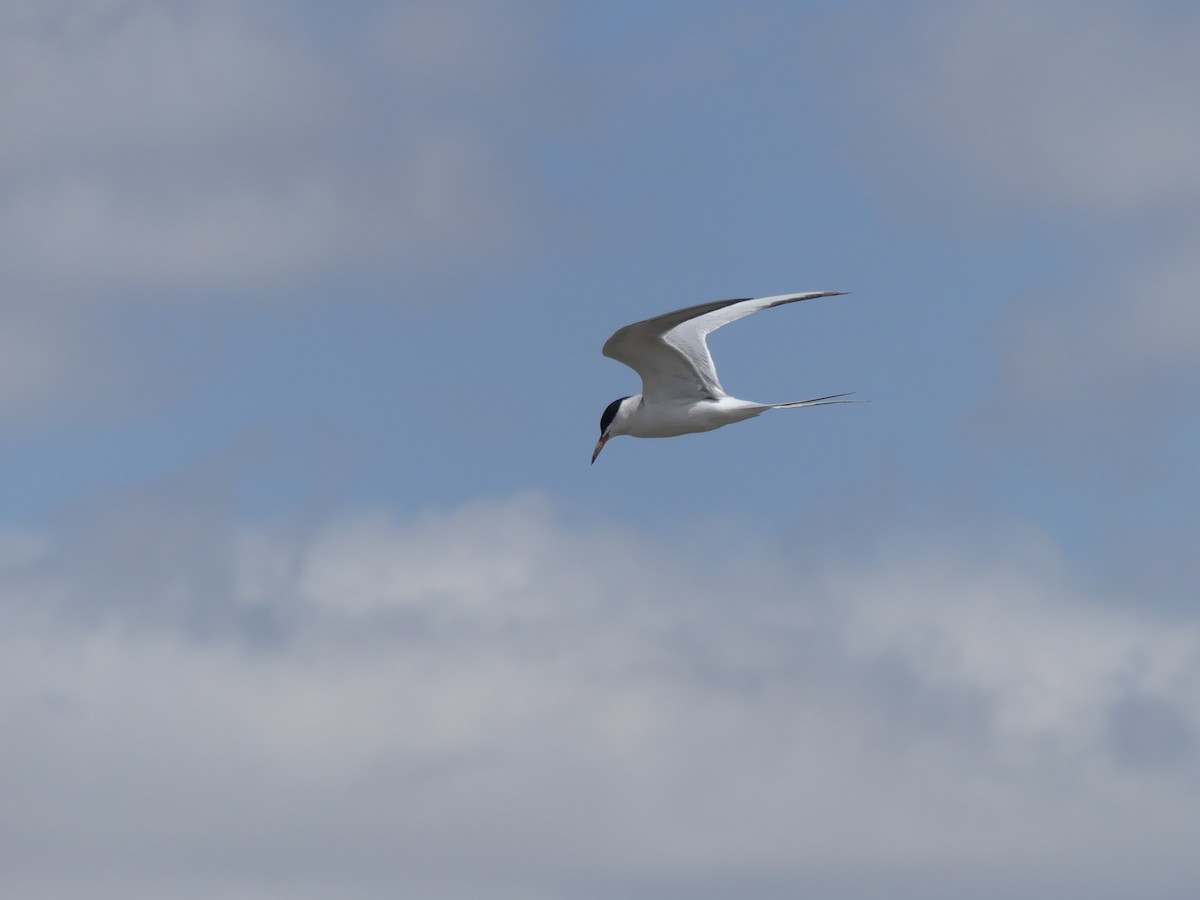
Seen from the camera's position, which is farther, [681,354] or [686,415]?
[686,415]

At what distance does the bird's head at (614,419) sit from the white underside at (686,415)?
0.15 m

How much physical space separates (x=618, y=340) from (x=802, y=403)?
3.08 m

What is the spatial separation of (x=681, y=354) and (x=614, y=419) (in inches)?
96.5

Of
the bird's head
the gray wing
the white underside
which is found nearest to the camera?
the gray wing

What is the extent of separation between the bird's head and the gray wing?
583 millimetres

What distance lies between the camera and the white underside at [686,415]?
99.8 feet

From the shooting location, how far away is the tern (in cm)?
3000

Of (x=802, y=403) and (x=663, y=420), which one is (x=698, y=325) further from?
(x=802, y=403)

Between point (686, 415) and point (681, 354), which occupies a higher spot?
point (681, 354)

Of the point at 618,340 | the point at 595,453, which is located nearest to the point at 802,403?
the point at 618,340

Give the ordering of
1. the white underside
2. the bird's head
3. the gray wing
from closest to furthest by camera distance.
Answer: the gray wing
the white underside
the bird's head

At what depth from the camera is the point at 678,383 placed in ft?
102

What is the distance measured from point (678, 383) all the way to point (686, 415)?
547mm

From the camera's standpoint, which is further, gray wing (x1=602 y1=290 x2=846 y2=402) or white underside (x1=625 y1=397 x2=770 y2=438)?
white underside (x1=625 y1=397 x2=770 y2=438)
